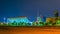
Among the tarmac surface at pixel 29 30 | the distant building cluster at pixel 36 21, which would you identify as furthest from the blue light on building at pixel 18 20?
the tarmac surface at pixel 29 30

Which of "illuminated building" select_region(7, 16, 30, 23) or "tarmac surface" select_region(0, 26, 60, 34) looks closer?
"tarmac surface" select_region(0, 26, 60, 34)

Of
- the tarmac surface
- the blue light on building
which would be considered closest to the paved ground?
the tarmac surface

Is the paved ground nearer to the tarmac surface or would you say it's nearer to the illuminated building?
the tarmac surface

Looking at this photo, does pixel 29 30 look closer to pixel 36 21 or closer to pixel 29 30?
pixel 29 30

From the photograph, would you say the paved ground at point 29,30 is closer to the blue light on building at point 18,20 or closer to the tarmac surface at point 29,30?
the tarmac surface at point 29,30

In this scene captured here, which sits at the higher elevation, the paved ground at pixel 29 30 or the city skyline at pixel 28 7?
the city skyline at pixel 28 7

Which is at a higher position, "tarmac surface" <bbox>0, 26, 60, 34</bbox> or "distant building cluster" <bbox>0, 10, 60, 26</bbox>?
"distant building cluster" <bbox>0, 10, 60, 26</bbox>

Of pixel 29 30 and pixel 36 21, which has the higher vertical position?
pixel 36 21

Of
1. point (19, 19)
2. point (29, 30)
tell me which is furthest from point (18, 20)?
point (29, 30)

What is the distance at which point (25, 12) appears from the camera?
12.0 feet

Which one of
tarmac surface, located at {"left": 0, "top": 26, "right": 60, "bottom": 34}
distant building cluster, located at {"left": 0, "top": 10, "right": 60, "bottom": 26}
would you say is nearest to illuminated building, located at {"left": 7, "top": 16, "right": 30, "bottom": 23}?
distant building cluster, located at {"left": 0, "top": 10, "right": 60, "bottom": 26}

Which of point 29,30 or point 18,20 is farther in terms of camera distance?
point 18,20

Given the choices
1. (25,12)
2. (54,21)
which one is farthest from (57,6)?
(25,12)

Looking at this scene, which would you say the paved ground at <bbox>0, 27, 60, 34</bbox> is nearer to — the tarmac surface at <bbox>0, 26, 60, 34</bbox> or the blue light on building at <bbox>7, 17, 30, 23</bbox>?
the tarmac surface at <bbox>0, 26, 60, 34</bbox>
